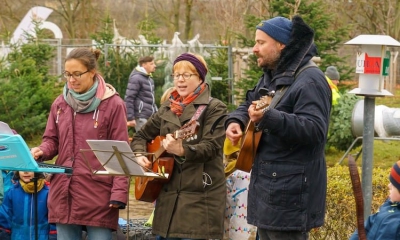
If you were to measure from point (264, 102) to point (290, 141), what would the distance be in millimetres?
261

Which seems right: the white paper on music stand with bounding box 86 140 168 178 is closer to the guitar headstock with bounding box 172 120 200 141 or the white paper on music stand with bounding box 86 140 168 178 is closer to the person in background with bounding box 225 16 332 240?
the guitar headstock with bounding box 172 120 200 141

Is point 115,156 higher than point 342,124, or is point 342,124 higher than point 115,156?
point 115,156

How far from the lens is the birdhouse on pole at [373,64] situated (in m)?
6.57

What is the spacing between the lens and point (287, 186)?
15.8 ft

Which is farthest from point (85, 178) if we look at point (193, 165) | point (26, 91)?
point (26, 91)

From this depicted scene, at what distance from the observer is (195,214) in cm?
569

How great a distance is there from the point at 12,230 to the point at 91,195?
118cm

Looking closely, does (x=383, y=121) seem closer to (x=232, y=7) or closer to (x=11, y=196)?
(x=11, y=196)

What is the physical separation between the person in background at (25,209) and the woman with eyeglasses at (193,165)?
1.16 meters

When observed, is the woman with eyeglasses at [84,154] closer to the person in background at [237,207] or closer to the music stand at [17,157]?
the music stand at [17,157]

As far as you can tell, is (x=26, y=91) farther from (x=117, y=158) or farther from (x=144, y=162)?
(x=117, y=158)

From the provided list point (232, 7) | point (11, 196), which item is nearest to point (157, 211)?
point (11, 196)

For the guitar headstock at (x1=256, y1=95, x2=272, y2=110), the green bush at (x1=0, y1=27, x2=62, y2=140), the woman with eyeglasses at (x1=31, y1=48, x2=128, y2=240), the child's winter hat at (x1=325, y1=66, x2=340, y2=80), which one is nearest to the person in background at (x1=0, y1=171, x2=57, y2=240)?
the woman with eyeglasses at (x1=31, y1=48, x2=128, y2=240)

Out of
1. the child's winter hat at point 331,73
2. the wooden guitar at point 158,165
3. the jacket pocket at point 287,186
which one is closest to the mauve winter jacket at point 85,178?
the wooden guitar at point 158,165
